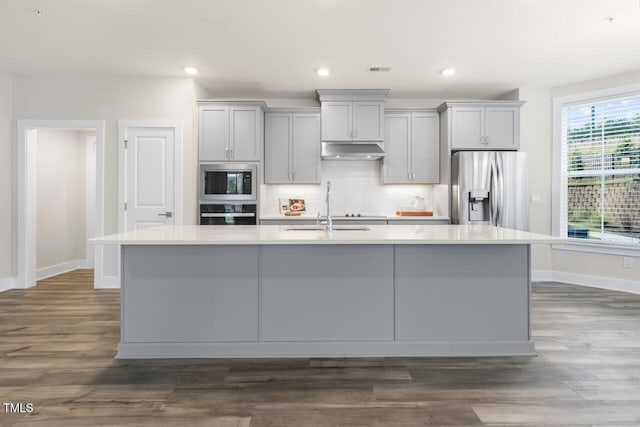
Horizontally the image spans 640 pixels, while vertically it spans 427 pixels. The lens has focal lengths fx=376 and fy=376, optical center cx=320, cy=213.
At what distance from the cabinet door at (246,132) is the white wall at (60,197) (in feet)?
9.74

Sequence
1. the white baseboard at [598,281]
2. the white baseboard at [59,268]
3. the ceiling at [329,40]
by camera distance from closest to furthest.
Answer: the ceiling at [329,40] < the white baseboard at [598,281] < the white baseboard at [59,268]

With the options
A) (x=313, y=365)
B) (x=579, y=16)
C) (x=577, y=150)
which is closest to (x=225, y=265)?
(x=313, y=365)

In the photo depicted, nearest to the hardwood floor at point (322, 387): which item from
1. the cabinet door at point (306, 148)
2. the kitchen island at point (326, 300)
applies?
the kitchen island at point (326, 300)

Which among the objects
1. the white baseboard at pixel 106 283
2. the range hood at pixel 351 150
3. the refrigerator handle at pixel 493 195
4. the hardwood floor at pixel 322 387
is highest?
the range hood at pixel 351 150

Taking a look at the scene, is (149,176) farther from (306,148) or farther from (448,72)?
(448,72)

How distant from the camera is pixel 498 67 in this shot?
438 cm

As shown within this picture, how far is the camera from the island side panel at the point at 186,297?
2.59 m

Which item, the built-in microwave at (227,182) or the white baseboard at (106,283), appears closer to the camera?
the white baseboard at (106,283)

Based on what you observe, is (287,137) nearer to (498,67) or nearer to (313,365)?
(498,67)

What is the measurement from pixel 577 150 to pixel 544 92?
0.92 meters

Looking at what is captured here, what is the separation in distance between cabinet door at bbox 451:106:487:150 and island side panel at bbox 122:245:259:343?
354cm

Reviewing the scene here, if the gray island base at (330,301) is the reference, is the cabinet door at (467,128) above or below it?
above

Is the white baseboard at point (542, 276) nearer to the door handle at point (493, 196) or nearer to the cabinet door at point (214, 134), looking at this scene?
the door handle at point (493, 196)

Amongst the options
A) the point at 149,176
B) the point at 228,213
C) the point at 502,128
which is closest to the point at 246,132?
the point at 228,213
